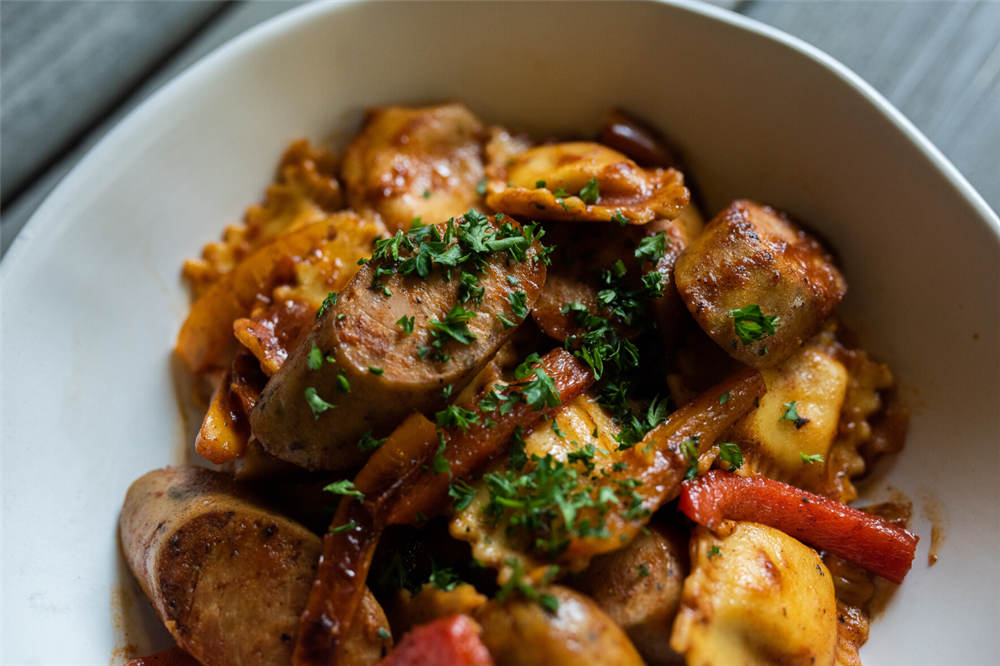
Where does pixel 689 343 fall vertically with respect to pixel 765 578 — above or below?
above

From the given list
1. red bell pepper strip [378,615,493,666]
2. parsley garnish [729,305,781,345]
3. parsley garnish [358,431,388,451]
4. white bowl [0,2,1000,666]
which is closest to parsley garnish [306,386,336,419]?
parsley garnish [358,431,388,451]

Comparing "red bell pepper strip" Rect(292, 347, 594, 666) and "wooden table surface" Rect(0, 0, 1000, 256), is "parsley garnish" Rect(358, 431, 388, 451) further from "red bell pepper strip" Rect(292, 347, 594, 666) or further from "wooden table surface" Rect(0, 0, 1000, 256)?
"wooden table surface" Rect(0, 0, 1000, 256)

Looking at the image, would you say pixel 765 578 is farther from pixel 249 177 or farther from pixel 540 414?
pixel 249 177

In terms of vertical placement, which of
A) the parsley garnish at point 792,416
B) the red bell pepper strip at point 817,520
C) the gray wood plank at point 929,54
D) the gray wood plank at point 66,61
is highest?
the gray wood plank at point 929,54

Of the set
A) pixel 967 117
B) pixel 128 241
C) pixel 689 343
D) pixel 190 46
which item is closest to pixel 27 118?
pixel 190 46

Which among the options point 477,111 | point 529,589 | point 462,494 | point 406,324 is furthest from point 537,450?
point 477,111

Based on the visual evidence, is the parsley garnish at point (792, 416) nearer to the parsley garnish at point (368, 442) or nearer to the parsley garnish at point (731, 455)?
the parsley garnish at point (731, 455)

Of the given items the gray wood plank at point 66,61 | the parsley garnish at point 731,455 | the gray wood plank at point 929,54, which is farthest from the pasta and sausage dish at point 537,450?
the gray wood plank at point 66,61
